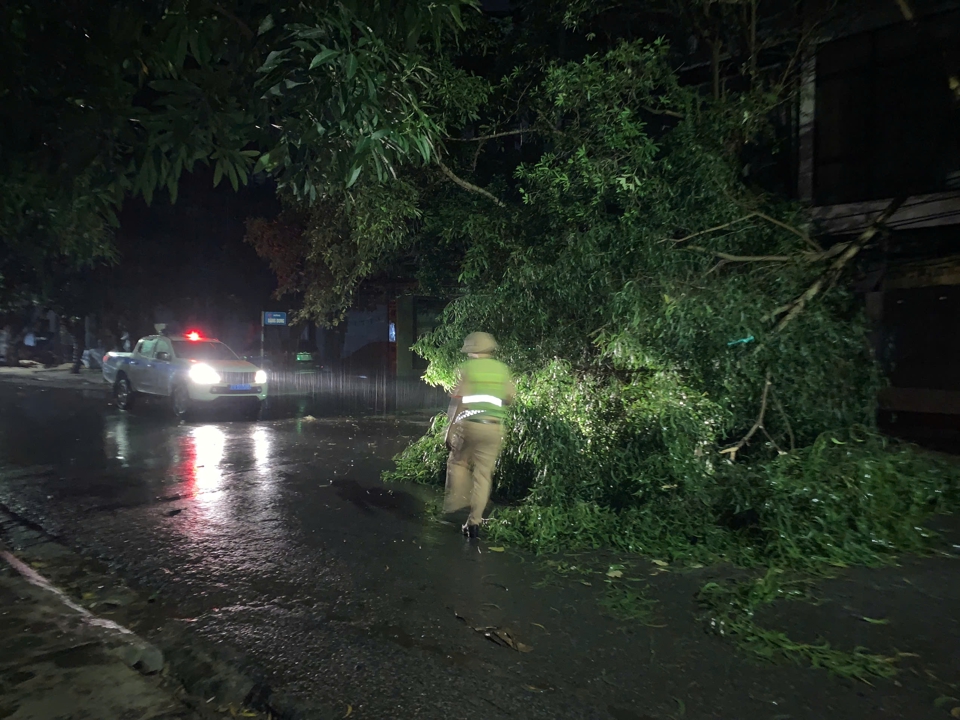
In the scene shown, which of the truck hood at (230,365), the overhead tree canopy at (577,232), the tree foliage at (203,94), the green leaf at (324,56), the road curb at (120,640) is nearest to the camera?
the road curb at (120,640)

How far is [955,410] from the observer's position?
443 inches

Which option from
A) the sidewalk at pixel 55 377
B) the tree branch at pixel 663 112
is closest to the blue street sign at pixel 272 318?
the sidewalk at pixel 55 377

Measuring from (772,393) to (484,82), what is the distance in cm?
506

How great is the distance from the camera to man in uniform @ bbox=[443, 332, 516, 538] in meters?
6.46

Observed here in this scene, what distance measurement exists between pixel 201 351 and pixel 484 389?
451 inches

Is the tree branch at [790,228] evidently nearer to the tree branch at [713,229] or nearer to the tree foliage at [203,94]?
the tree branch at [713,229]

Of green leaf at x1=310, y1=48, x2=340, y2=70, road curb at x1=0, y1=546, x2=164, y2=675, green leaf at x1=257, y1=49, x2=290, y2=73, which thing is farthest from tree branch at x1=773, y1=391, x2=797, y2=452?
road curb at x1=0, y1=546, x2=164, y2=675

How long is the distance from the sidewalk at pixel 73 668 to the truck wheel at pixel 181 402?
33.0 ft

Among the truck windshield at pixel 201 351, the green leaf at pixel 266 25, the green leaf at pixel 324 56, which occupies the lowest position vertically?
the truck windshield at pixel 201 351

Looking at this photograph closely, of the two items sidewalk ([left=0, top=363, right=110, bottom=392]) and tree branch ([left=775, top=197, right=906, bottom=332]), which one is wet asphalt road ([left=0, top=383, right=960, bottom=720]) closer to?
tree branch ([left=775, top=197, right=906, bottom=332])

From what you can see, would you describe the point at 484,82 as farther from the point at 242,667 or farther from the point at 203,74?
the point at 242,667

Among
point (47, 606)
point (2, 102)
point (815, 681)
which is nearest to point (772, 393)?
point (815, 681)

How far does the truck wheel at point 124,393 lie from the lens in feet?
54.4

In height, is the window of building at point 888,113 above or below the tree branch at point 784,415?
above
